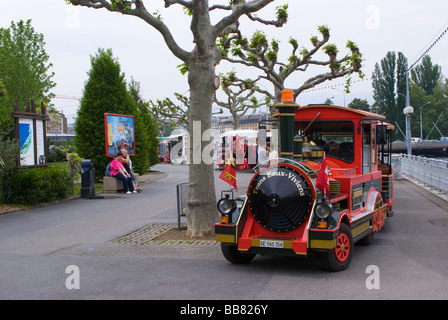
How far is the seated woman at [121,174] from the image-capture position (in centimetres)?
1855

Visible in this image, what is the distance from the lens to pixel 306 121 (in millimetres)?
9109

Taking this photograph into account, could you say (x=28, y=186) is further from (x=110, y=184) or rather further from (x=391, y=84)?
(x=391, y=84)

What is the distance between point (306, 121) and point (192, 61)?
266cm

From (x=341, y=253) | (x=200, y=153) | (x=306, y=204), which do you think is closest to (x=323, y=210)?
(x=306, y=204)

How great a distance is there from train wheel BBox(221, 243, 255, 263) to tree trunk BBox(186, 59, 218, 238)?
2404 millimetres

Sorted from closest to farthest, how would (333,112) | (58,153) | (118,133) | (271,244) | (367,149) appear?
(271,244) → (333,112) → (367,149) → (118,133) → (58,153)

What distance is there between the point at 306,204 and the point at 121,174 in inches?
501

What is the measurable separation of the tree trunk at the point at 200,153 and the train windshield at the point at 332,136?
196 cm

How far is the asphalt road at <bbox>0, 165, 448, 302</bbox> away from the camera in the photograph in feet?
19.4

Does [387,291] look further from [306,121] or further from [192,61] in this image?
[192,61]

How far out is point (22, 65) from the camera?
3198 cm

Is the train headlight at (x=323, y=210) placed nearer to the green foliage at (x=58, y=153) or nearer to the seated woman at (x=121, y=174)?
the seated woman at (x=121, y=174)
